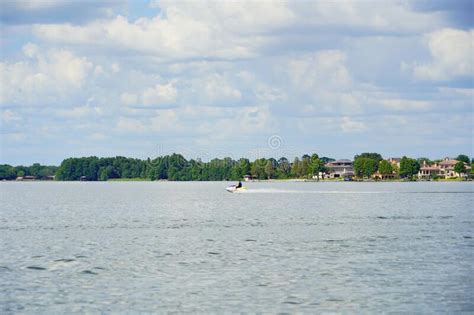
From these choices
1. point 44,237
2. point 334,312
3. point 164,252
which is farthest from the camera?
point 44,237

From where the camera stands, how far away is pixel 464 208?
125 m

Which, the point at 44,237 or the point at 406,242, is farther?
the point at 44,237

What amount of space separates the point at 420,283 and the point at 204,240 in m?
28.1

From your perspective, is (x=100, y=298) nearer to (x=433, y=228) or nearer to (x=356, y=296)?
(x=356, y=296)

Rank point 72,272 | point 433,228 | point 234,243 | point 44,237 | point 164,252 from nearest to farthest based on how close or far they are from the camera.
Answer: point 72,272 < point 164,252 < point 234,243 < point 44,237 < point 433,228

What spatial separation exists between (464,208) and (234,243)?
224 feet

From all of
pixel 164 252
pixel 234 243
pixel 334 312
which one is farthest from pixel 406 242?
pixel 334 312

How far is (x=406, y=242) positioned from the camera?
6700 cm

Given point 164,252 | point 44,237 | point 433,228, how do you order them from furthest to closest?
point 433,228 → point 44,237 → point 164,252

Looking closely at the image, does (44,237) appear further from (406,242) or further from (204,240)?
(406,242)

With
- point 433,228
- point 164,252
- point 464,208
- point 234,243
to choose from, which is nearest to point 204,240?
point 234,243

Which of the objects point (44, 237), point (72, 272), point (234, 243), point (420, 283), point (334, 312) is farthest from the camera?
point (44, 237)

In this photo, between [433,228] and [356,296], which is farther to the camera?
[433,228]

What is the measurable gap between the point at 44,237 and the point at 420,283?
3963cm
